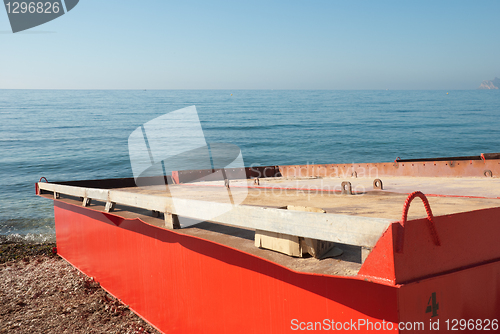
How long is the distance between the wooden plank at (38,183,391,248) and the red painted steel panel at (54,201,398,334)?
1.56ft

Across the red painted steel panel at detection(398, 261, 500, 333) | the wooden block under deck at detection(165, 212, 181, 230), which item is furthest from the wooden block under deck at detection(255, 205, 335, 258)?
the wooden block under deck at detection(165, 212, 181, 230)

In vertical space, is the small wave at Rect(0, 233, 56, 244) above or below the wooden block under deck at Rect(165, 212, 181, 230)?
below

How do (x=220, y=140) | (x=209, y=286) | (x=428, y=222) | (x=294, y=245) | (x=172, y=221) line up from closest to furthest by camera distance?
1. (x=428, y=222)
2. (x=294, y=245)
3. (x=209, y=286)
4. (x=172, y=221)
5. (x=220, y=140)

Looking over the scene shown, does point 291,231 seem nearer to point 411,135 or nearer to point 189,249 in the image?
point 189,249

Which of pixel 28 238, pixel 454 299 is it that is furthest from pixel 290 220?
pixel 28 238

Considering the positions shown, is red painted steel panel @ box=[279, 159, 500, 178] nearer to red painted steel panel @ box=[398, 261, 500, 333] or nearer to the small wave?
red painted steel panel @ box=[398, 261, 500, 333]

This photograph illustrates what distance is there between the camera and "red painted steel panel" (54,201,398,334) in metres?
3.04

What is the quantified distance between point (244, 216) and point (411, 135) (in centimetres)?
4615

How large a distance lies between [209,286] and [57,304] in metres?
5.49

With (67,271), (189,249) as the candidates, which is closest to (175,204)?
(189,249)

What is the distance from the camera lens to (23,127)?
54656mm

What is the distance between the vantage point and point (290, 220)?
2.99 meters

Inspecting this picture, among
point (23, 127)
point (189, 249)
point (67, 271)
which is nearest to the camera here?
point (189, 249)

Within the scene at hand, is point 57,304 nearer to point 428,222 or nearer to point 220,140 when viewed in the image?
point 428,222
